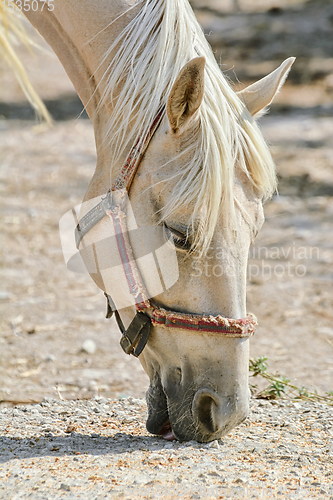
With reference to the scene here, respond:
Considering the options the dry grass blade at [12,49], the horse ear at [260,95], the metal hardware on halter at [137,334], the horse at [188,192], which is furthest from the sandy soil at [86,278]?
the horse ear at [260,95]

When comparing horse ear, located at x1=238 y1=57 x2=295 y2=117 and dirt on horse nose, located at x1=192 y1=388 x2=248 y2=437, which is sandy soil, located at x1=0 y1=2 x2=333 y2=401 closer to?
dirt on horse nose, located at x1=192 y1=388 x2=248 y2=437

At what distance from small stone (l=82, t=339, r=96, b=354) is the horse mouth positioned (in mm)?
1611

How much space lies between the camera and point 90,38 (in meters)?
2.07

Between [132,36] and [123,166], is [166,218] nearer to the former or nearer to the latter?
[123,166]

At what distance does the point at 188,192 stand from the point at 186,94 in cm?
29

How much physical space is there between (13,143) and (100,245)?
6.76 metres

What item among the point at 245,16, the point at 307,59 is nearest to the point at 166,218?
the point at 307,59

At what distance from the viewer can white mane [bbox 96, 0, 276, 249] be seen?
1694mm

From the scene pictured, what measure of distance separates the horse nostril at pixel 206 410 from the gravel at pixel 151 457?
0.12m

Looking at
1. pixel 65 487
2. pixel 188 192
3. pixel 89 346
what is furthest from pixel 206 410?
pixel 89 346

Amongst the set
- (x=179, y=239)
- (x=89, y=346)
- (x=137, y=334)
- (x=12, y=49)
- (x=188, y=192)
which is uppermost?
(x=12, y=49)

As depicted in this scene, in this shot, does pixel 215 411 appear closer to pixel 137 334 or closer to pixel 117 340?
pixel 137 334

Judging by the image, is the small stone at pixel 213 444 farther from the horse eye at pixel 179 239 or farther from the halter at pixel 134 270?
the horse eye at pixel 179 239

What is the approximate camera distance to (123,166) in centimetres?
185
